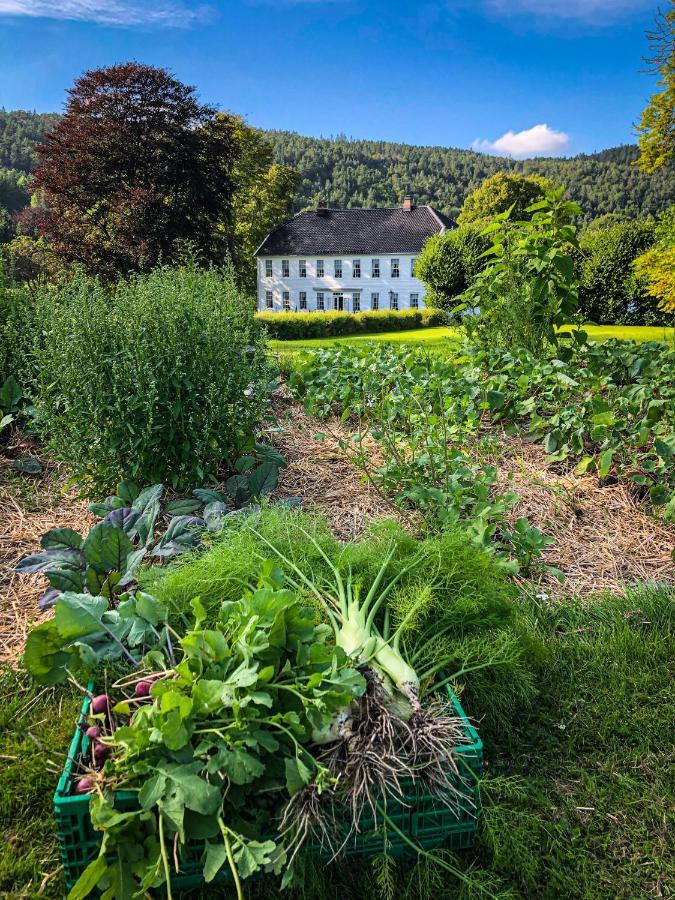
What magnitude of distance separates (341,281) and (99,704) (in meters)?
44.5

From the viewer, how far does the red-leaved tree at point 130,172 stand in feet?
62.5

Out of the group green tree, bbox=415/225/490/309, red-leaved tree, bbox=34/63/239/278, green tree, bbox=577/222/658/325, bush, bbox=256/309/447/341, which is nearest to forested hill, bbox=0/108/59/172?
red-leaved tree, bbox=34/63/239/278

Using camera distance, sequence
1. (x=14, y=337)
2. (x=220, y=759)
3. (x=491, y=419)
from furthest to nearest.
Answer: (x=491, y=419) → (x=14, y=337) → (x=220, y=759)

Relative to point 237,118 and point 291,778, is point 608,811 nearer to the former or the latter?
point 291,778

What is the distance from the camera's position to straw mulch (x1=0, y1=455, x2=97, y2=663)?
245 centimetres

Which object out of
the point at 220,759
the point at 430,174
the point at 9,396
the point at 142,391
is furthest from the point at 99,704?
the point at 430,174

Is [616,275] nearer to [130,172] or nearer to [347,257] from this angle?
[130,172]

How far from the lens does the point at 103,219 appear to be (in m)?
19.8

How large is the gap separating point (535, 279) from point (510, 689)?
3.25 meters

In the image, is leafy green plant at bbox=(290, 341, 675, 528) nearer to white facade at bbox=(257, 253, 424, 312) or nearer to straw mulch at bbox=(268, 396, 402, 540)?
straw mulch at bbox=(268, 396, 402, 540)

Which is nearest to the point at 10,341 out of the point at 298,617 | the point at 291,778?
the point at 298,617

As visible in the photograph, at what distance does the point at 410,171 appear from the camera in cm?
7375

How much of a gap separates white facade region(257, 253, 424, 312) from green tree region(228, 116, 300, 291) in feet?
8.82

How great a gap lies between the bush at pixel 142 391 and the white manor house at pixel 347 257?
40.8 metres
